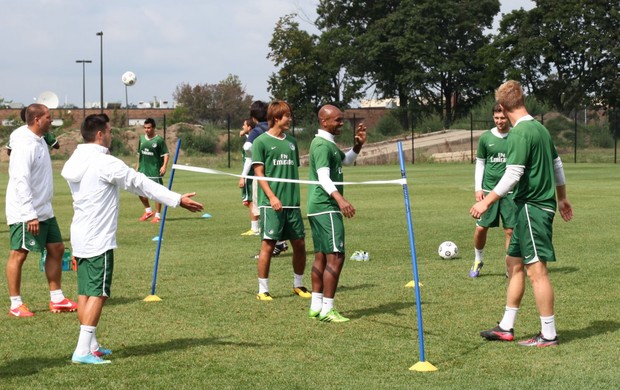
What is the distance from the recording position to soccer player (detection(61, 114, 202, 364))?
735 cm

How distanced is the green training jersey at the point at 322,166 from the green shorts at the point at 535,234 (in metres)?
1.88

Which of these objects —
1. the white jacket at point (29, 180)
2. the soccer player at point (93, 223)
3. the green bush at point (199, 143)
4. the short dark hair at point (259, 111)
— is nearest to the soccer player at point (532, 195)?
the soccer player at point (93, 223)

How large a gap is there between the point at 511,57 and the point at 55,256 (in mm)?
63679

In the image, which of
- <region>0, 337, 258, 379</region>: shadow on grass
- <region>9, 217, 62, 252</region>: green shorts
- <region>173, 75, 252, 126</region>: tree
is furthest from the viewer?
<region>173, 75, 252, 126</region>: tree

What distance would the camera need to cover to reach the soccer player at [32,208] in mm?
9203

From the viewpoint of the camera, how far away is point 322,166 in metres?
8.86

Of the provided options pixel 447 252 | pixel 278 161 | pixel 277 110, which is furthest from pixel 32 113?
pixel 447 252

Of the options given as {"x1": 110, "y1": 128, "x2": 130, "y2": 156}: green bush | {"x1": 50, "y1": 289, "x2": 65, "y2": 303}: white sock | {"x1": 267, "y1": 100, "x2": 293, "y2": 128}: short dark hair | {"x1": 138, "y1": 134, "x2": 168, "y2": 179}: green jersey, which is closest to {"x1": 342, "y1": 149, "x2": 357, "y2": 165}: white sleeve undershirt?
{"x1": 267, "y1": 100, "x2": 293, "y2": 128}: short dark hair

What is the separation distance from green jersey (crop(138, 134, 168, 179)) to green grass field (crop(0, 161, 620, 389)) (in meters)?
4.32

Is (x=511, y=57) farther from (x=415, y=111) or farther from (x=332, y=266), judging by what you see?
(x=332, y=266)

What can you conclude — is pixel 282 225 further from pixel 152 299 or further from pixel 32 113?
pixel 32 113

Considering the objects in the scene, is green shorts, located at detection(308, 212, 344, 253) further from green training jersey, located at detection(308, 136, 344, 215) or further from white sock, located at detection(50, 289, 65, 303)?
white sock, located at detection(50, 289, 65, 303)

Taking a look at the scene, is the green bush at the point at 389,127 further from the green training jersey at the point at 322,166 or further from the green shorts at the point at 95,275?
the green shorts at the point at 95,275

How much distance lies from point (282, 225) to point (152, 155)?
33.8 feet
